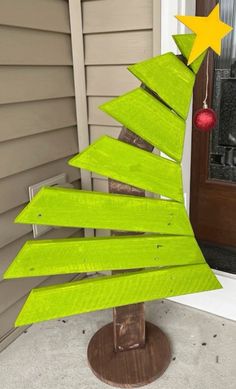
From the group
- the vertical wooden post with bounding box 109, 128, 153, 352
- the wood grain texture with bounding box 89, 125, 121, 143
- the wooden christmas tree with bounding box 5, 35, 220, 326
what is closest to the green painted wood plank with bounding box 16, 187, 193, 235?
the wooden christmas tree with bounding box 5, 35, 220, 326

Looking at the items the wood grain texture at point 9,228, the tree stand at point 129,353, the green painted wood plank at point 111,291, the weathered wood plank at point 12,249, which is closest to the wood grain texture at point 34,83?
the wood grain texture at point 9,228

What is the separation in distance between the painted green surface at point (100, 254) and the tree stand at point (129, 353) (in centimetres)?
20

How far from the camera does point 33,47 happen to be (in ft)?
3.67

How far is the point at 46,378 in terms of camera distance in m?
1.07

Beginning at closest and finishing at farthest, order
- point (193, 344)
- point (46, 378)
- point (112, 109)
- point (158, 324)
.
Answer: point (112, 109), point (46, 378), point (193, 344), point (158, 324)

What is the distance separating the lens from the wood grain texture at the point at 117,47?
1.19 meters

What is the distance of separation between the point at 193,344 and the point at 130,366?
0.79ft

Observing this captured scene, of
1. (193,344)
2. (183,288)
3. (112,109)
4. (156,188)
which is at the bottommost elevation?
(193,344)

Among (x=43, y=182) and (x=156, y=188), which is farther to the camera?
(x=43, y=182)

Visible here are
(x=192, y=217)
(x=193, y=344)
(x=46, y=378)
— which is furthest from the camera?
(x=192, y=217)

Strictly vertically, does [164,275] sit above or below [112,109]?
below

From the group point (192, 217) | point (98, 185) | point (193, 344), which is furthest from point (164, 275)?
point (98, 185)

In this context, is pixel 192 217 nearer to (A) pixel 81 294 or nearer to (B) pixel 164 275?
(B) pixel 164 275

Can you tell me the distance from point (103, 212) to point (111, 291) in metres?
0.22
